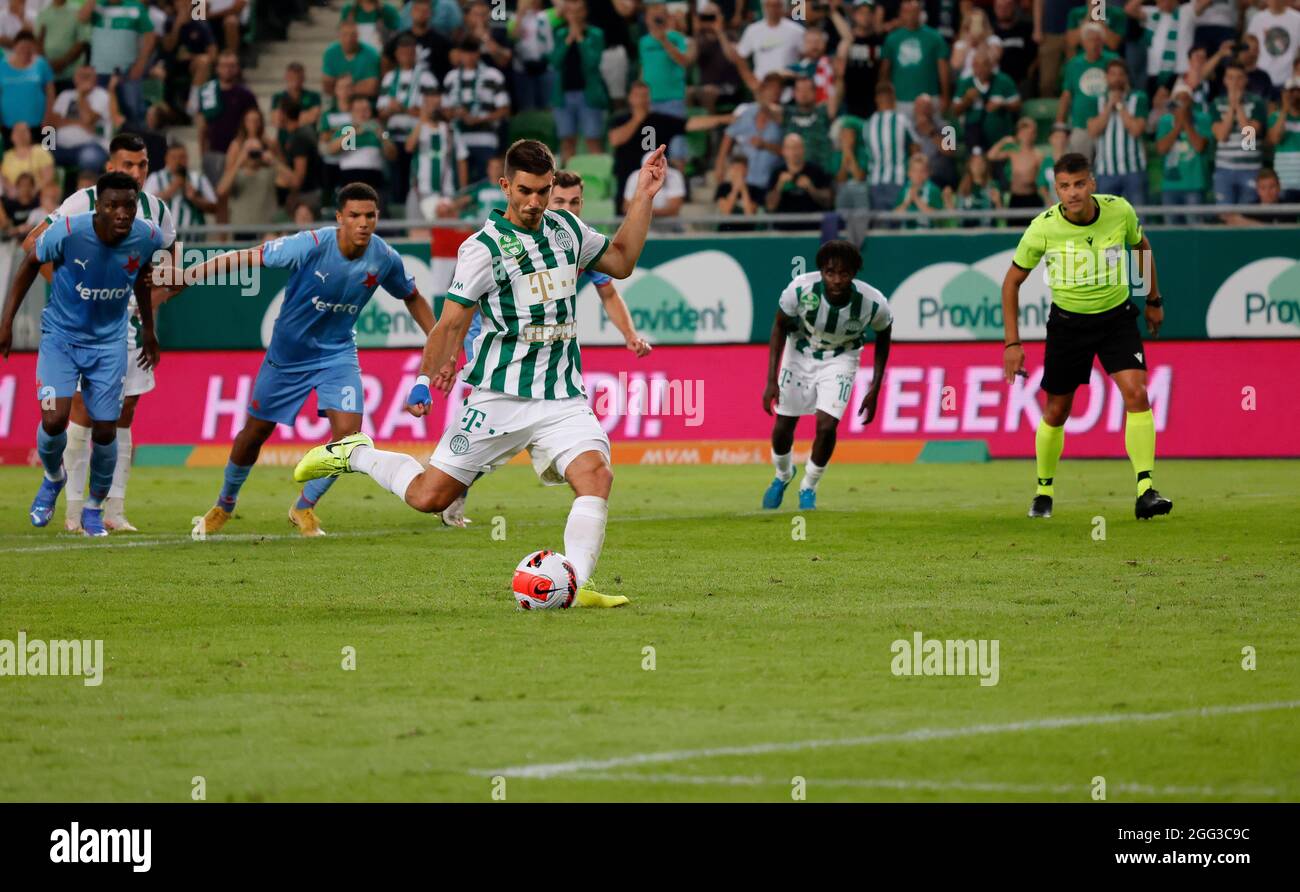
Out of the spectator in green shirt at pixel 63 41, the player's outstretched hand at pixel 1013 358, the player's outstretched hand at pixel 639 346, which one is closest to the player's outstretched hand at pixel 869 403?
the player's outstretched hand at pixel 1013 358

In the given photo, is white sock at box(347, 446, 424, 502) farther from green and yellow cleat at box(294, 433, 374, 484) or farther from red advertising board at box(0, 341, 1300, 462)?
red advertising board at box(0, 341, 1300, 462)

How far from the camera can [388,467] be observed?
10.4 m

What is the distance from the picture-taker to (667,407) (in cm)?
2123

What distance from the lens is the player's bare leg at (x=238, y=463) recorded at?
13.6 metres

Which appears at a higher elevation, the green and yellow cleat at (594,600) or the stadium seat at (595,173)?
the stadium seat at (595,173)

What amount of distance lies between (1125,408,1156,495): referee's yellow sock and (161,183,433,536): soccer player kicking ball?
5155 millimetres

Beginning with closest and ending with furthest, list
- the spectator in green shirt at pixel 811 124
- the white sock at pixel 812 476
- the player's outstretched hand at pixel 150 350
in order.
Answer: the player's outstretched hand at pixel 150 350 → the white sock at pixel 812 476 → the spectator in green shirt at pixel 811 124

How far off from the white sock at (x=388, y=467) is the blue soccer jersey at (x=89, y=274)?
11.7 ft

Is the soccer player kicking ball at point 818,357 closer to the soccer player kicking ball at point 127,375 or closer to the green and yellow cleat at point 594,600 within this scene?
the soccer player kicking ball at point 127,375

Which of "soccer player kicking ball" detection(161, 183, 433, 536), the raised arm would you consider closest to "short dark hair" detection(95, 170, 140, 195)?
"soccer player kicking ball" detection(161, 183, 433, 536)

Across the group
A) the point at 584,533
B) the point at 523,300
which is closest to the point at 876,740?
the point at 584,533

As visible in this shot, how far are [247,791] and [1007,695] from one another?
9.49ft

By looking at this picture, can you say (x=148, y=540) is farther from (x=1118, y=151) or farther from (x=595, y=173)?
(x=1118, y=151)
